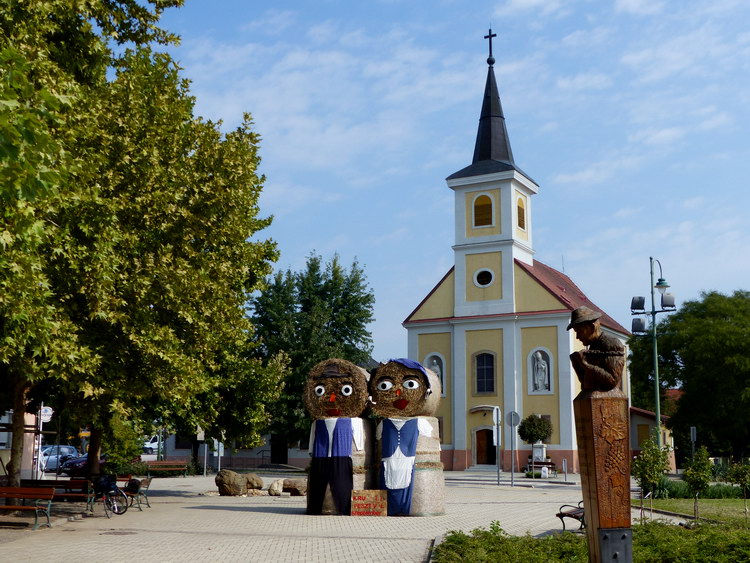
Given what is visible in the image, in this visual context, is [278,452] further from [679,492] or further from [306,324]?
[679,492]

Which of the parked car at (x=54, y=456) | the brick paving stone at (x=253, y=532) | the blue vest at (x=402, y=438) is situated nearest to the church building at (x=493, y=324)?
the parked car at (x=54, y=456)

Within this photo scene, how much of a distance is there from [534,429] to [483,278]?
9331mm

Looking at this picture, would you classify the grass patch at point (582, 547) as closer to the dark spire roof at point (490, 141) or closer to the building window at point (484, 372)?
the building window at point (484, 372)

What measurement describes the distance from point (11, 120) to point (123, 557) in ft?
23.1

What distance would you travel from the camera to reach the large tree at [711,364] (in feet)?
141

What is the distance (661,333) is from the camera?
46750mm

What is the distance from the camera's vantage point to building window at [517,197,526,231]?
49094 millimetres

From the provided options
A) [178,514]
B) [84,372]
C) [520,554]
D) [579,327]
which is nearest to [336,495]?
[178,514]

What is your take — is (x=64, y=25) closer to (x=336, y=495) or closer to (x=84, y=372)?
(x=84, y=372)

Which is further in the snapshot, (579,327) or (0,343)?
(0,343)

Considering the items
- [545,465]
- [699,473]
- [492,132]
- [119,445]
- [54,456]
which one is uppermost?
[492,132]

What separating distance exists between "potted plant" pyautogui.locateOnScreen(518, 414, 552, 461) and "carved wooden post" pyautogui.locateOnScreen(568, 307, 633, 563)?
34.4 metres

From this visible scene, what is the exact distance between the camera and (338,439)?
57.4 feet

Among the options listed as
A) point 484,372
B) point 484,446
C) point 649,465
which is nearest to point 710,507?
point 649,465
